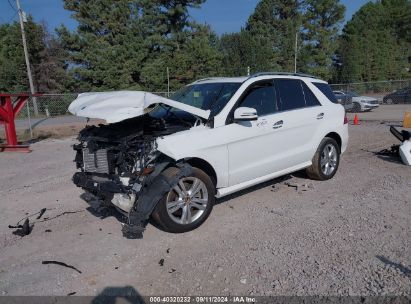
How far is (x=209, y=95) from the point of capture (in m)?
5.41

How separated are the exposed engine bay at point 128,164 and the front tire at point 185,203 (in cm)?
19

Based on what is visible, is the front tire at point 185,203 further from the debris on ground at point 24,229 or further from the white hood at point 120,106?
the debris on ground at point 24,229

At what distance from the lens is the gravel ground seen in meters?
3.40

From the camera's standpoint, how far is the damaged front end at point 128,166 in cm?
415

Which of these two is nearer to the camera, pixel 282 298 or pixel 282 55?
pixel 282 298

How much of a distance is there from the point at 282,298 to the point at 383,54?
205 ft

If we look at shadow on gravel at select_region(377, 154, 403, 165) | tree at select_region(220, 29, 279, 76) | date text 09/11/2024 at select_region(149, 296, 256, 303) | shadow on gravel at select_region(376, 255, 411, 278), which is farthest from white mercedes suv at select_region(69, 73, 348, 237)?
tree at select_region(220, 29, 279, 76)

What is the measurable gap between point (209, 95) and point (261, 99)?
774 mm

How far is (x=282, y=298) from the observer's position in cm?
314

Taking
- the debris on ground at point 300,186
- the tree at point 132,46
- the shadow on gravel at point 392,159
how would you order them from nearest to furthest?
the debris on ground at point 300,186, the shadow on gravel at point 392,159, the tree at point 132,46

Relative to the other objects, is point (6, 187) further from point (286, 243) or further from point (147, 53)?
point (147, 53)

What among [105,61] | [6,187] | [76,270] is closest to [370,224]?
[76,270]

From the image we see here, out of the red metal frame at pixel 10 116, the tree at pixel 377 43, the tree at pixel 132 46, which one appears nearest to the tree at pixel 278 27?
the tree at pixel 377 43

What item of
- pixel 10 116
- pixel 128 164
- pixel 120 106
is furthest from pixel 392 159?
pixel 10 116
